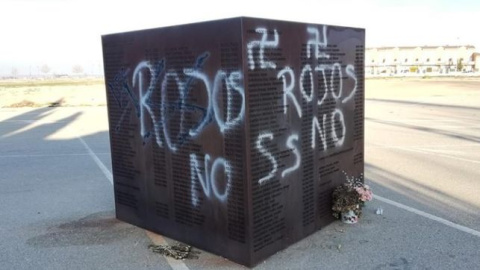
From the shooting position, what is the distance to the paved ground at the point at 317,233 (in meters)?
4.53

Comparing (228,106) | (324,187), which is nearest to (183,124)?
(228,106)

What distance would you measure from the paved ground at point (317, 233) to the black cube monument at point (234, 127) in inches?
12.5

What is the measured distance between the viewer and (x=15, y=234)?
5.53 m

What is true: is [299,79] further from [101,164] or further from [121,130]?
[101,164]

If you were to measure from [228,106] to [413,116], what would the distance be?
1530 centimetres

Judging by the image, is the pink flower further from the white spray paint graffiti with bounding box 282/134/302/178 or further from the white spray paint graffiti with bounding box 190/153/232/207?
the white spray paint graffiti with bounding box 190/153/232/207

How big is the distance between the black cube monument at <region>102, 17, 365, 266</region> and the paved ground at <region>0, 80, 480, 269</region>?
0.32m

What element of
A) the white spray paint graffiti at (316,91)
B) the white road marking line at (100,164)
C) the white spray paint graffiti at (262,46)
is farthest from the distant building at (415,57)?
the white spray paint graffiti at (262,46)

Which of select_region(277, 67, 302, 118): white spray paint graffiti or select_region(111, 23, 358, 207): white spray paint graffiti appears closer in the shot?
select_region(111, 23, 358, 207): white spray paint graffiti

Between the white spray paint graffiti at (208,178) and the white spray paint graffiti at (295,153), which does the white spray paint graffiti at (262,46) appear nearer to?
the white spray paint graffiti at (295,153)

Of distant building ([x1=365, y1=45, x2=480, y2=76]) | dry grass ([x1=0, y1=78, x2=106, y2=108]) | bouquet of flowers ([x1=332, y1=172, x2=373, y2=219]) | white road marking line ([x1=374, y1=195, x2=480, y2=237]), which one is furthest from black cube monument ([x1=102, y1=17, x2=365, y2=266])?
distant building ([x1=365, y1=45, x2=480, y2=76])

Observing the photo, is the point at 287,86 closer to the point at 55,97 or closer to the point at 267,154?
the point at 267,154

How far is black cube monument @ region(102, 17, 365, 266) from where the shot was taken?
167 inches

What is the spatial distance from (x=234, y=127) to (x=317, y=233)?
1.84m
